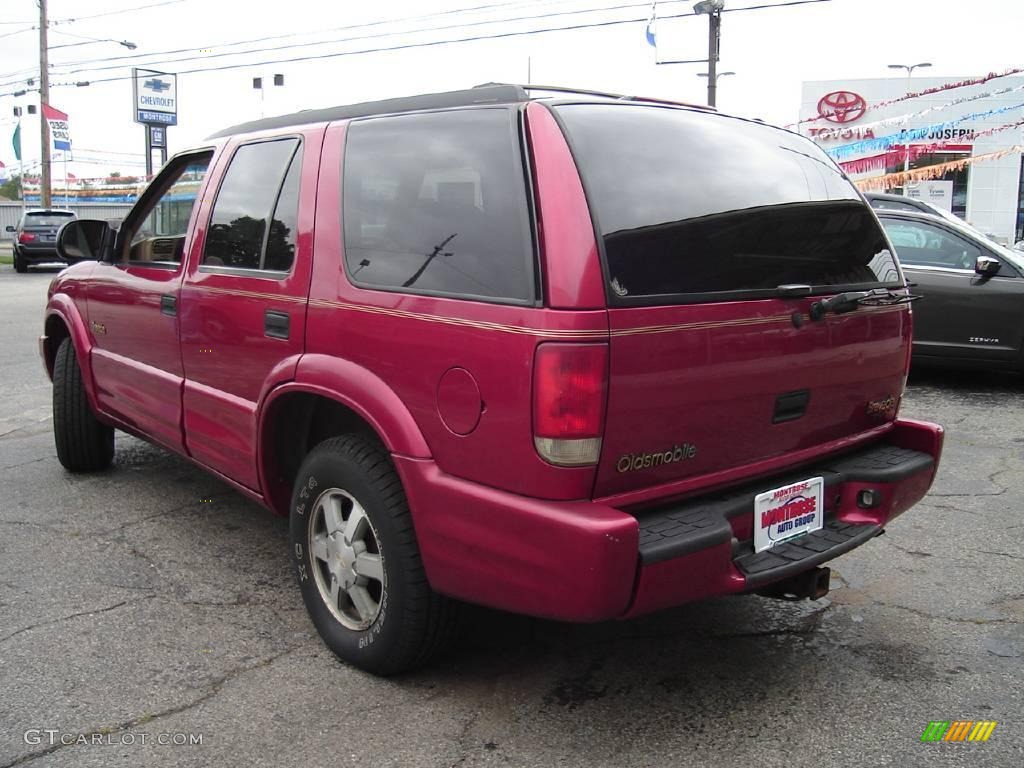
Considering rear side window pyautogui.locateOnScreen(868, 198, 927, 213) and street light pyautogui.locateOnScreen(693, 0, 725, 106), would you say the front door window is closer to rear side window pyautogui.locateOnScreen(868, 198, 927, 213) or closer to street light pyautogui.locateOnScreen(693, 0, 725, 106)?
rear side window pyautogui.locateOnScreen(868, 198, 927, 213)

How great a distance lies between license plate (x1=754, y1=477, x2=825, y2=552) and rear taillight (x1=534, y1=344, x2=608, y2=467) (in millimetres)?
706

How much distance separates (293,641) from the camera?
3.36 m

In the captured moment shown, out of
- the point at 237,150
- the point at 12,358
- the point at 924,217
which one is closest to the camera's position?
the point at 237,150

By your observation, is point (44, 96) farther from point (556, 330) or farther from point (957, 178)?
point (556, 330)

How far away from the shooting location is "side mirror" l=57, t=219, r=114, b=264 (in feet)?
15.7

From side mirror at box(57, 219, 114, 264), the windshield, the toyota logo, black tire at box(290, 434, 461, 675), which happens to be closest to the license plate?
black tire at box(290, 434, 461, 675)

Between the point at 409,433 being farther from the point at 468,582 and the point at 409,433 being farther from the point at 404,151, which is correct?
the point at 404,151

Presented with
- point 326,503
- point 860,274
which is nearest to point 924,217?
point 860,274

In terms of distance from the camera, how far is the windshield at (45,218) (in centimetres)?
2388

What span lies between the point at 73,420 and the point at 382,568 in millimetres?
3094

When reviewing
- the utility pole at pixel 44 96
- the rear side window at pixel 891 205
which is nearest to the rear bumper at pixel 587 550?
the rear side window at pixel 891 205

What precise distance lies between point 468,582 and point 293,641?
3.40ft

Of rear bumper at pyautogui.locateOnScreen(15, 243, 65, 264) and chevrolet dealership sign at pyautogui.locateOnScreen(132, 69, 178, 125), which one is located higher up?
chevrolet dealership sign at pyautogui.locateOnScreen(132, 69, 178, 125)

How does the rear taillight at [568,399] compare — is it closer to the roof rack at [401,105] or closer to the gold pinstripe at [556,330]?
the gold pinstripe at [556,330]
